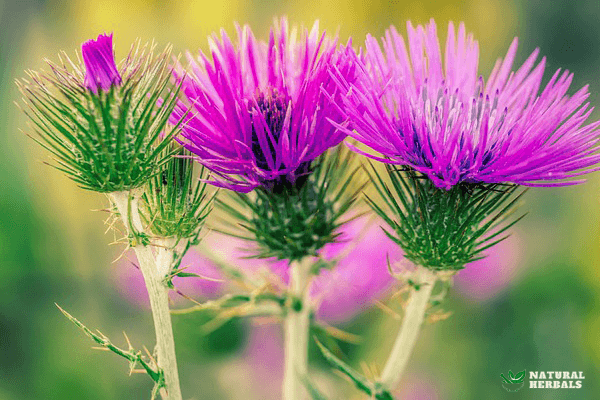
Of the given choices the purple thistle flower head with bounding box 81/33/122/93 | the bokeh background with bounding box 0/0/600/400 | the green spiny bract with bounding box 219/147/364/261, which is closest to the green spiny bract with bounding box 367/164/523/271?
the green spiny bract with bounding box 219/147/364/261

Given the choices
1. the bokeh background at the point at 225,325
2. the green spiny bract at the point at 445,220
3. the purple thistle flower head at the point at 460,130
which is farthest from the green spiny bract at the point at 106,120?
the bokeh background at the point at 225,325

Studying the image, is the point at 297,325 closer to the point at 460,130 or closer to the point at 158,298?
the point at 158,298

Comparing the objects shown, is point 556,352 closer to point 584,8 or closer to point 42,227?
point 42,227

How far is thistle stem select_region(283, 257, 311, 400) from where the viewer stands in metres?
1.37

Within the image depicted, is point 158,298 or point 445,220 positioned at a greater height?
point 445,220

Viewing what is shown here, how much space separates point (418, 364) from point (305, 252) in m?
1.30

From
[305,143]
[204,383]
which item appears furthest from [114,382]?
[305,143]

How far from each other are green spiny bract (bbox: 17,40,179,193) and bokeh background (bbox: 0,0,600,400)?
51.0 inches

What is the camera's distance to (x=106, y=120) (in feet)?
3.06

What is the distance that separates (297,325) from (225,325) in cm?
86

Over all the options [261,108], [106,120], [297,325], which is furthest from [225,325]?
[106,120]

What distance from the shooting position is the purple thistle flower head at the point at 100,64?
0.90m

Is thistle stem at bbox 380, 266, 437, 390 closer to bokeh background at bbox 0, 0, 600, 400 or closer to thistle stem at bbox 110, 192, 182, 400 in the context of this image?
thistle stem at bbox 110, 192, 182, 400

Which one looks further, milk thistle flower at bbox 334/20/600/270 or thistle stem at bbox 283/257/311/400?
thistle stem at bbox 283/257/311/400
